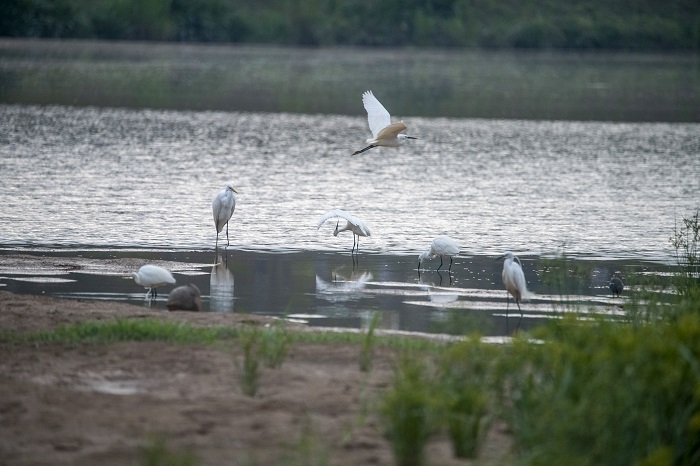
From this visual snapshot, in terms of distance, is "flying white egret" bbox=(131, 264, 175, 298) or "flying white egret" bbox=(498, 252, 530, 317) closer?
"flying white egret" bbox=(498, 252, 530, 317)

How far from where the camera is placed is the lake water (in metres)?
13.2

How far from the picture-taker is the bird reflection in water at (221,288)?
40.2ft

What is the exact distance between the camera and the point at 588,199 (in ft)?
75.9

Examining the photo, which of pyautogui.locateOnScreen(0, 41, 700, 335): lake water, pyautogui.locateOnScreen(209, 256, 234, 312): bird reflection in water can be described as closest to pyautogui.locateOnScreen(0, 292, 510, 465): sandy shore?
pyautogui.locateOnScreen(0, 41, 700, 335): lake water

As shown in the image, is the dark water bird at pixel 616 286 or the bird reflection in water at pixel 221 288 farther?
the dark water bird at pixel 616 286

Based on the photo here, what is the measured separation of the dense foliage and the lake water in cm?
6077

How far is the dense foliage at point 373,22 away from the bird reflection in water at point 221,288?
7914 centimetres

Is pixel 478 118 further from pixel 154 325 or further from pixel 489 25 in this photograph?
pixel 489 25

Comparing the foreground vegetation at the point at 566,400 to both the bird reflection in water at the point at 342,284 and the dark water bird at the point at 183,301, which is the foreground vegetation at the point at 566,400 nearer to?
the dark water bird at the point at 183,301

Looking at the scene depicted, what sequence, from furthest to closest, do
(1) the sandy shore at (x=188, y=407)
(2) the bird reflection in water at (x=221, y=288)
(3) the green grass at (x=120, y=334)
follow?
(2) the bird reflection in water at (x=221, y=288)
(3) the green grass at (x=120, y=334)
(1) the sandy shore at (x=188, y=407)

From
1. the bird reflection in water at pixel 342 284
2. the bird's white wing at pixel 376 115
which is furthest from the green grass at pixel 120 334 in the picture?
the bird's white wing at pixel 376 115

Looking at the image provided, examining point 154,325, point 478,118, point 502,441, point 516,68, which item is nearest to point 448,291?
point 154,325

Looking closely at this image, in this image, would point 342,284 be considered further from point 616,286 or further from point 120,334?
point 120,334

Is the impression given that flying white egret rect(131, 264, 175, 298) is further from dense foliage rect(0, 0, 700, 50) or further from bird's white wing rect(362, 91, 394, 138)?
dense foliage rect(0, 0, 700, 50)
